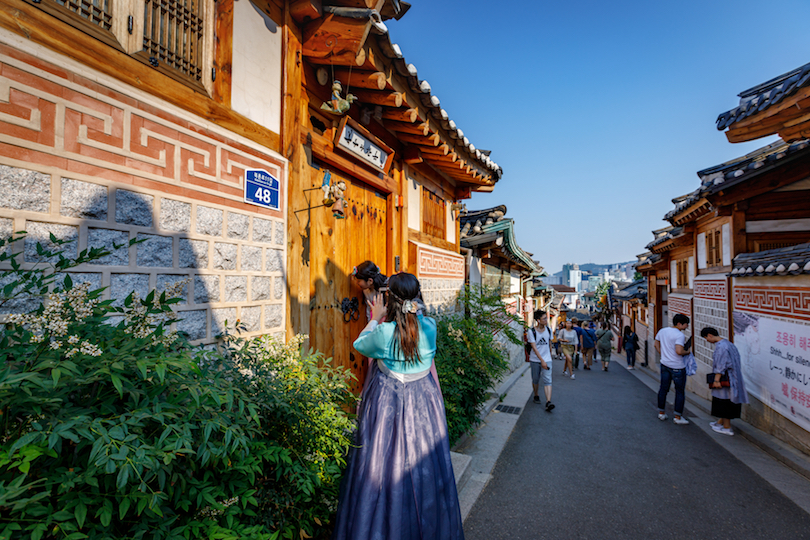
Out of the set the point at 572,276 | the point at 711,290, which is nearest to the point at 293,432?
the point at 711,290

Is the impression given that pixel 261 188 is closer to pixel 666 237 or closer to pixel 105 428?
pixel 105 428

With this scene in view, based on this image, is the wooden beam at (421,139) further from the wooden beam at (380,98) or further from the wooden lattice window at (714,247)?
the wooden lattice window at (714,247)

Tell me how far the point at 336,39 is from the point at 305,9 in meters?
0.36

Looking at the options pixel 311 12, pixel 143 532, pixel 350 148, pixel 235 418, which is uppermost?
pixel 311 12

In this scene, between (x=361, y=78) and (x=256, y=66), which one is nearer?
(x=256, y=66)

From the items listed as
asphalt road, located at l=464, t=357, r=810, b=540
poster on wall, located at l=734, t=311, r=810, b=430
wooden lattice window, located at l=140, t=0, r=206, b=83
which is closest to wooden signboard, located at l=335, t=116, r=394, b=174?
wooden lattice window, located at l=140, t=0, r=206, b=83

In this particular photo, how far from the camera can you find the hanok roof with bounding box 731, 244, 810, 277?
5096mm

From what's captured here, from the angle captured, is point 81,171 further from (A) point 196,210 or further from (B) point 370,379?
(B) point 370,379

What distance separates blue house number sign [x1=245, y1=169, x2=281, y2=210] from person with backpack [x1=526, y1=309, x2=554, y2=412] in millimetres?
5500

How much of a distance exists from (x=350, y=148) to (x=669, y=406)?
754 cm

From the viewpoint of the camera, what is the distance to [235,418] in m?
1.56

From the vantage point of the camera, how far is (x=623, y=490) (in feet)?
13.4

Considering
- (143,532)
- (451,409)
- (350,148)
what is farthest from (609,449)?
(143,532)

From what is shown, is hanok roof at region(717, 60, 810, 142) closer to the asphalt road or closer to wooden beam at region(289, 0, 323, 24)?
the asphalt road
